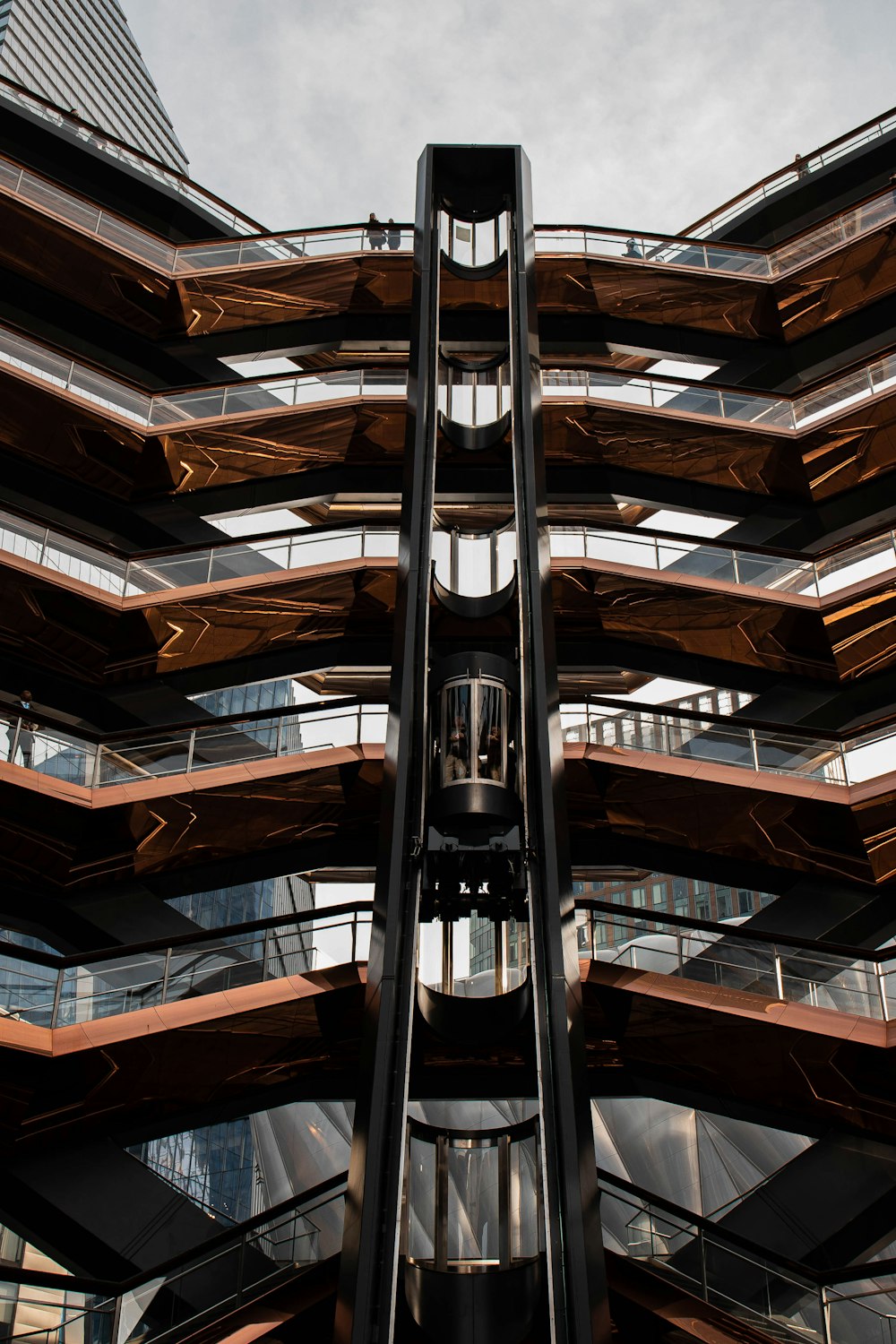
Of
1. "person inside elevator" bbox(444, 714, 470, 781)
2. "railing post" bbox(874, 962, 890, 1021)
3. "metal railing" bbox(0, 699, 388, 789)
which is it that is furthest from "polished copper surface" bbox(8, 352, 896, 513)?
"railing post" bbox(874, 962, 890, 1021)

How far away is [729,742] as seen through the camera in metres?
15.8

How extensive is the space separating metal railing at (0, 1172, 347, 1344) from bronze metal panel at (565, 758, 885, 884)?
6.42 metres

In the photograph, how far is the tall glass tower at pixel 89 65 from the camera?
241 ft

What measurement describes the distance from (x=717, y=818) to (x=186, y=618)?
26.1 feet

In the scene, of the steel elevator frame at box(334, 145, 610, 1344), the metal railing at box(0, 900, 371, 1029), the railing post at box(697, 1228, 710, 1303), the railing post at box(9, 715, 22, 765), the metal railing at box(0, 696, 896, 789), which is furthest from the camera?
the metal railing at box(0, 696, 896, 789)

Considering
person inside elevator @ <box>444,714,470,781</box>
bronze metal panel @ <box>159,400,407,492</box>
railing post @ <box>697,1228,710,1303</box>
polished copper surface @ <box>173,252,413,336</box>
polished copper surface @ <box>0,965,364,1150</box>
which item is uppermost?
polished copper surface @ <box>173,252,413,336</box>

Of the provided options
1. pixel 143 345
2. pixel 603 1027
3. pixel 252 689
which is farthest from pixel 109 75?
pixel 603 1027

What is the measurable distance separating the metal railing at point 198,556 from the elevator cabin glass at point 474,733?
5.52 m

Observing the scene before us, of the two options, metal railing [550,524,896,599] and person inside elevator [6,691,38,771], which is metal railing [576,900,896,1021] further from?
person inside elevator [6,691,38,771]

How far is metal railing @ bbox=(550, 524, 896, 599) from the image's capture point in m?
17.6

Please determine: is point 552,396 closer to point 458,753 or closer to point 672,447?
point 672,447

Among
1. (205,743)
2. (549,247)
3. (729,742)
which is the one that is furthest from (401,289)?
(729,742)

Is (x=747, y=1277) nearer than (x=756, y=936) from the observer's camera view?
Yes

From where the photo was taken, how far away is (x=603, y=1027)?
14.0 meters
